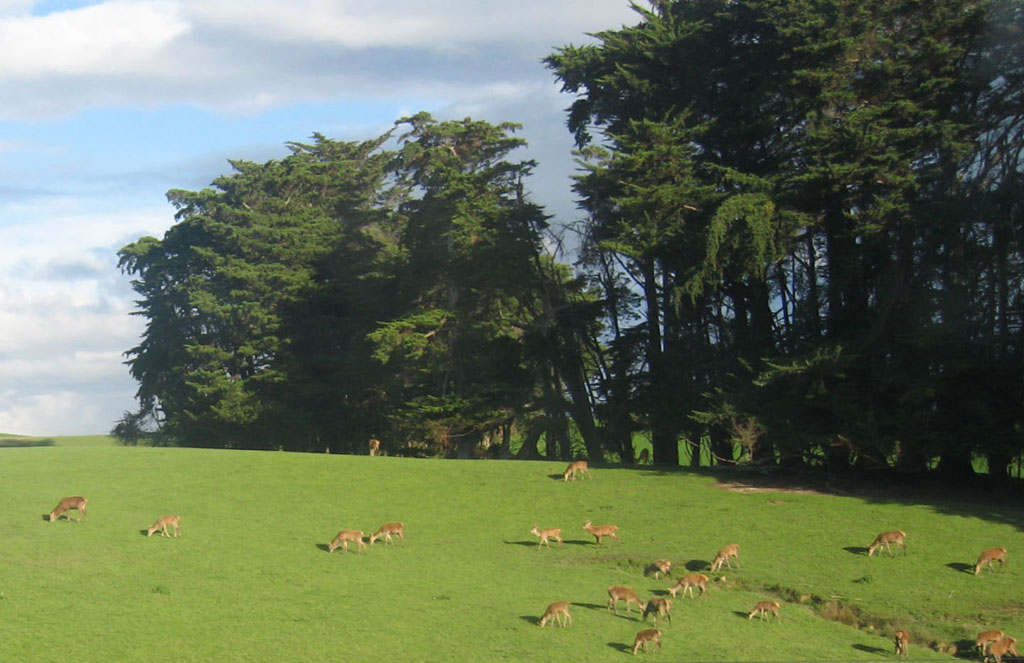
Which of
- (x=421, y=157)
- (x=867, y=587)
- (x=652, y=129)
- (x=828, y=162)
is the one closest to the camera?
(x=867, y=587)

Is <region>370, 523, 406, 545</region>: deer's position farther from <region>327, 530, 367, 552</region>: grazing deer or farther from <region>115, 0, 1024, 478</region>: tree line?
<region>115, 0, 1024, 478</region>: tree line

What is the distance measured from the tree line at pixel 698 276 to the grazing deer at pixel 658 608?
1454 cm

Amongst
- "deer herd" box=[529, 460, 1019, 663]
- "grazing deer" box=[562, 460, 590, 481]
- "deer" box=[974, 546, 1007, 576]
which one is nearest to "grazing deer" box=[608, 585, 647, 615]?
"deer herd" box=[529, 460, 1019, 663]

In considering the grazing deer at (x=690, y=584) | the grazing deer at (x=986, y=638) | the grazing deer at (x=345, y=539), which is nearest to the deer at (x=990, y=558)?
the grazing deer at (x=986, y=638)

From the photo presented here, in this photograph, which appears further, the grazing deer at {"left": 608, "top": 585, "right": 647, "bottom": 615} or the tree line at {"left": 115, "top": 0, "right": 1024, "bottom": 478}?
the tree line at {"left": 115, "top": 0, "right": 1024, "bottom": 478}

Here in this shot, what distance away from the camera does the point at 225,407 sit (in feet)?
176

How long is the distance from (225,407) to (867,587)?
39470 millimetres

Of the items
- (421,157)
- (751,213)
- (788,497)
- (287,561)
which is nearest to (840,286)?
(751,213)

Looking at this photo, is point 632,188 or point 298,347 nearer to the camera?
point 632,188

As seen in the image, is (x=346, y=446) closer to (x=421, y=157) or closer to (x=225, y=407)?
(x=225, y=407)

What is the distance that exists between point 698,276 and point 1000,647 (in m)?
19.6

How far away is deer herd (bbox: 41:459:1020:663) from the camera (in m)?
17.2

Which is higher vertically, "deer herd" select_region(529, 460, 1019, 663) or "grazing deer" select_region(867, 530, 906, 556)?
"grazing deer" select_region(867, 530, 906, 556)

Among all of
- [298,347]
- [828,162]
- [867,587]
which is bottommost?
[867,587]
